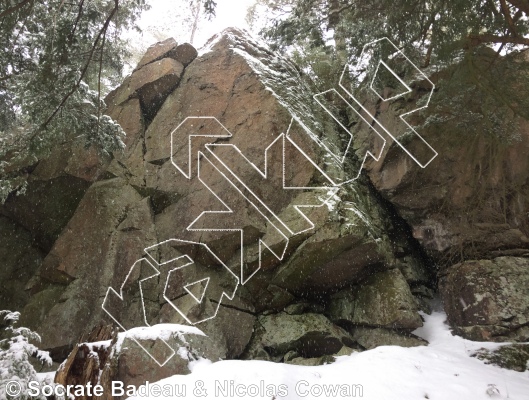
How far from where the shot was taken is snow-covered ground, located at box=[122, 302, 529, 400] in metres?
4.71

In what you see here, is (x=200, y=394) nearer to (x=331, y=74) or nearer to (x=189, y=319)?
(x=189, y=319)

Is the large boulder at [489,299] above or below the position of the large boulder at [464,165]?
below

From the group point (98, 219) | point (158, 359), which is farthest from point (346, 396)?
point (98, 219)

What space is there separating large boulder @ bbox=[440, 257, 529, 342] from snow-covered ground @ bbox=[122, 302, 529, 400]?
1.08 metres

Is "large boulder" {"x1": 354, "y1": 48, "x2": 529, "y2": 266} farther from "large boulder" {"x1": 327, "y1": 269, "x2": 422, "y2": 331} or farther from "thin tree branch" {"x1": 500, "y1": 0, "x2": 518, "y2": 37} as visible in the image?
"large boulder" {"x1": 327, "y1": 269, "x2": 422, "y2": 331}

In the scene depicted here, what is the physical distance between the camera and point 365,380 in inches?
205

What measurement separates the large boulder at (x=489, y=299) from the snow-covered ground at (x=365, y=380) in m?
1.08

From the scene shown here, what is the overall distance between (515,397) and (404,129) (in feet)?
19.1

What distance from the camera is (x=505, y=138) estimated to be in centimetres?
680

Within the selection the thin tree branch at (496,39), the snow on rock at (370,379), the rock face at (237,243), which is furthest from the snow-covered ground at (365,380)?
the thin tree branch at (496,39)

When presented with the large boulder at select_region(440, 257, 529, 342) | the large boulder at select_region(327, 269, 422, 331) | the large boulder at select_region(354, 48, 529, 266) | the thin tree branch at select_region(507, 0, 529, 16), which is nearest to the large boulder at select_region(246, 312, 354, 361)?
the large boulder at select_region(327, 269, 422, 331)

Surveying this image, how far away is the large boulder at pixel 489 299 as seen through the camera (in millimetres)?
7109

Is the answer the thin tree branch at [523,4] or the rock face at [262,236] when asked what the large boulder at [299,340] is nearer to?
the rock face at [262,236]

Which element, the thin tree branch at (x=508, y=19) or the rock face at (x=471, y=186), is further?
the rock face at (x=471, y=186)
